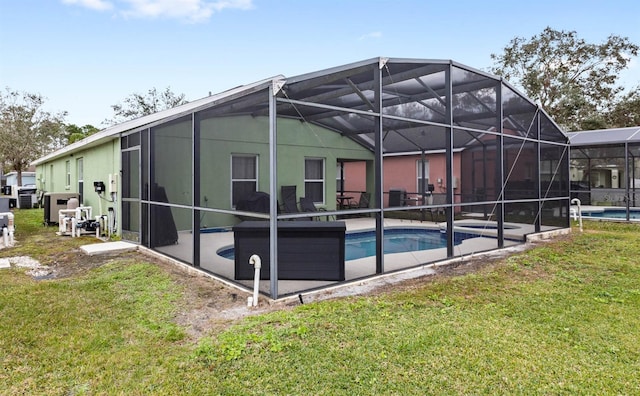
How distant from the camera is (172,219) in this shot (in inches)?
252

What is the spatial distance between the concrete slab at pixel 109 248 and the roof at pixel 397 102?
221 cm

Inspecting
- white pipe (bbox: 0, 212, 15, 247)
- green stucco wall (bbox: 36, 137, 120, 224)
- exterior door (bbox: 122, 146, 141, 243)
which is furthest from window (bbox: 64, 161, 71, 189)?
exterior door (bbox: 122, 146, 141, 243)

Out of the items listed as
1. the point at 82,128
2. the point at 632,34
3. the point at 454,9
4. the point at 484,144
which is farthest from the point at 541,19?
the point at 82,128

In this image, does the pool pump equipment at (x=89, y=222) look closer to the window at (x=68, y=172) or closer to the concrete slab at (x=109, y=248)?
the concrete slab at (x=109, y=248)

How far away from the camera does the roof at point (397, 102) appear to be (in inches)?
188

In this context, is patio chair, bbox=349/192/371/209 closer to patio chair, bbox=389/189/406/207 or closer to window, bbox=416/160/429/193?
patio chair, bbox=389/189/406/207

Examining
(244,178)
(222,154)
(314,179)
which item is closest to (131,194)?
(222,154)

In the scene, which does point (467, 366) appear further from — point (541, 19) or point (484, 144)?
point (541, 19)

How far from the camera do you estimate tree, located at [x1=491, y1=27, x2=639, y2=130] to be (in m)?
20.4

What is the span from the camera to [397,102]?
744cm

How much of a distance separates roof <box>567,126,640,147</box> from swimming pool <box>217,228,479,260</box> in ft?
22.2

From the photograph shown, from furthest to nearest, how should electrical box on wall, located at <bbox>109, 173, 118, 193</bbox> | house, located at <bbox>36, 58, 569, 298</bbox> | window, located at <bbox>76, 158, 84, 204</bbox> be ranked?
window, located at <bbox>76, 158, 84, 204</bbox> → electrical box on wall, located at <bbox>109, 173, 118, 193</bbox> → house, located at <bbox>36, 58, 569, 298</bbox>

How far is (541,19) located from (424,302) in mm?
21657

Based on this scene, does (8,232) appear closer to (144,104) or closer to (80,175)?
(80,175)
